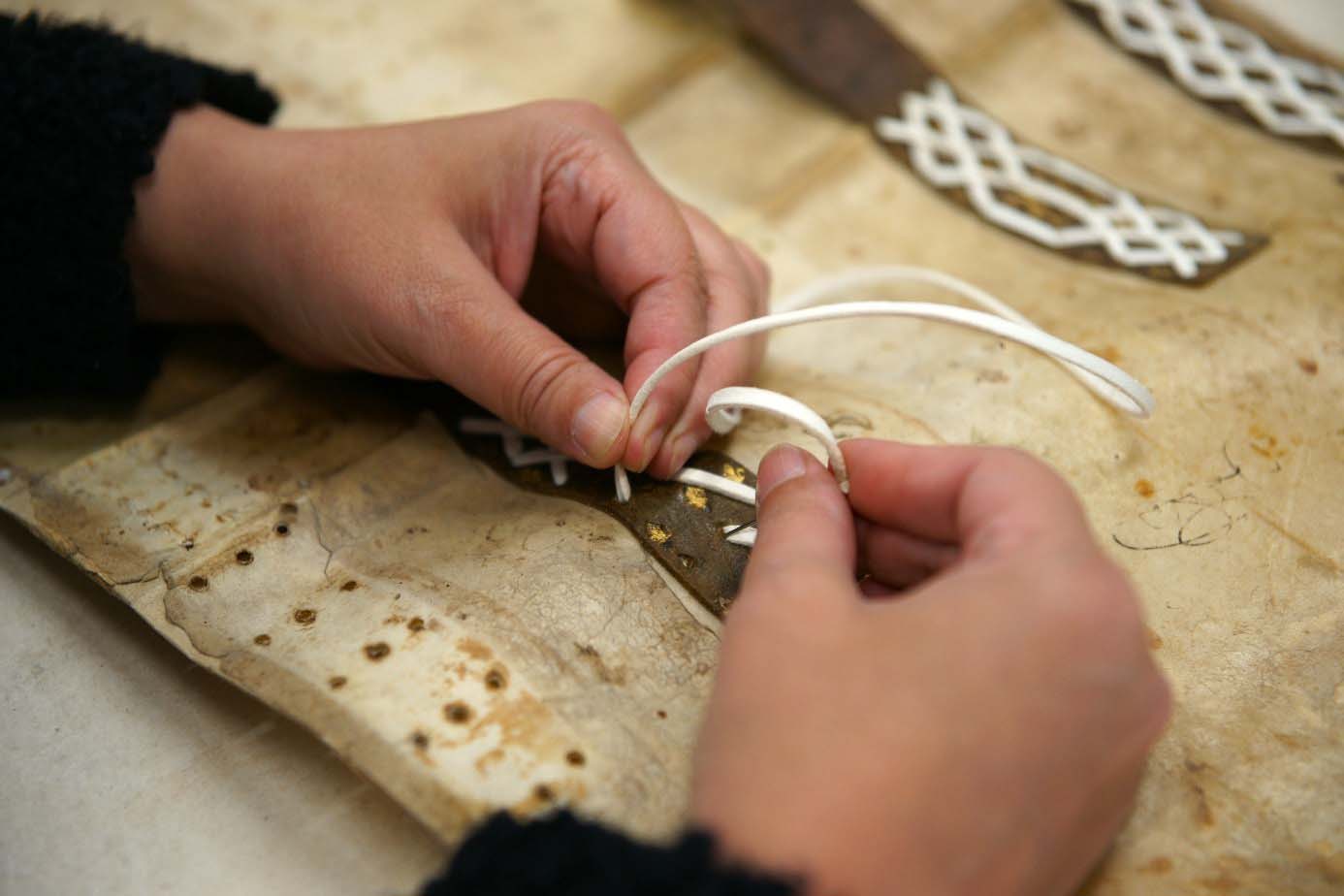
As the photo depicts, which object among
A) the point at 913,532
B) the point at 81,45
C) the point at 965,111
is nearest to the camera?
the point at 913,532

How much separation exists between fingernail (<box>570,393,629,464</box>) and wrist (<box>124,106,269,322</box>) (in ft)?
1.06

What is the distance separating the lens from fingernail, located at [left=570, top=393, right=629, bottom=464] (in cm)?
73

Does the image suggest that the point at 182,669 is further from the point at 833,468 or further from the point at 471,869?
the point at 833,468

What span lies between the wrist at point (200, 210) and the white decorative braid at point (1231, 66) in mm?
1004

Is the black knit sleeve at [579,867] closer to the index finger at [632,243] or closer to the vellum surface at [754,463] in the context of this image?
the vellum surface at [754,463]

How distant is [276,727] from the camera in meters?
0.76

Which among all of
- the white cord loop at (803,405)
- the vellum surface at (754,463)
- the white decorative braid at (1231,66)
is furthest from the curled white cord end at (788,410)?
Result: the white decorative braid at (1231,66)

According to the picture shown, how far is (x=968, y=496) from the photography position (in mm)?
590

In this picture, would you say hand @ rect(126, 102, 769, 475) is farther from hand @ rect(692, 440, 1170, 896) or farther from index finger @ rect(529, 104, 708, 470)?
hand @ rect(692, 440, 1170, 896)

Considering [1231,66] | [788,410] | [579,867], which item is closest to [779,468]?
[788,410]

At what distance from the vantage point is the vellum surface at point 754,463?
2.14 ft

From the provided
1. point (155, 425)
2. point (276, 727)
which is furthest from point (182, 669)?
point (155, 425)

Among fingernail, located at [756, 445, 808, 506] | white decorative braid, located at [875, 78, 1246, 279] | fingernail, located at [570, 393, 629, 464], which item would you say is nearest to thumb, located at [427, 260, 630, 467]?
fingernail, located at [570, 393, 629, 464]

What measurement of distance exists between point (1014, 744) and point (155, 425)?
758mm
